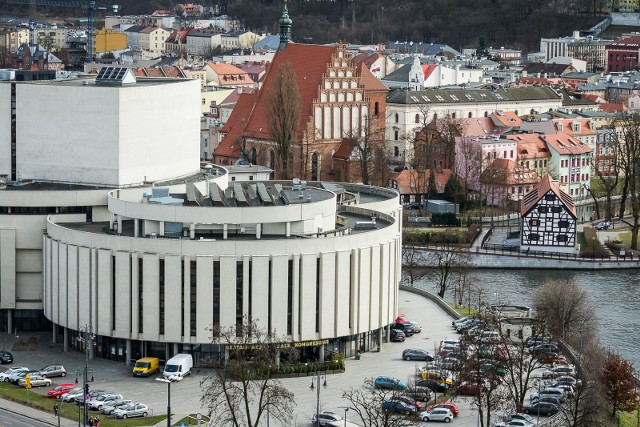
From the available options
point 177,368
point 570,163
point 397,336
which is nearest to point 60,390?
point 177,368

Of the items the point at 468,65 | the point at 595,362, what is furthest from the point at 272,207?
the point at 468,65

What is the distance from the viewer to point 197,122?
2980 inches

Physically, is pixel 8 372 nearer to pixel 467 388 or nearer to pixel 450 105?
pixel 467 388

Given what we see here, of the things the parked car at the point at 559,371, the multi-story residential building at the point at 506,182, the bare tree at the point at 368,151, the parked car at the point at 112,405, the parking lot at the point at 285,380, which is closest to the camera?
the parked car at the point at 112,405

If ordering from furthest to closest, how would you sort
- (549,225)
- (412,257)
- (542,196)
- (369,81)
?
(369,81), (549,225), (542,196), (412,257)

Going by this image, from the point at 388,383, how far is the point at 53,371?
32.5 feet

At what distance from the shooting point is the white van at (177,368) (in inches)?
2393

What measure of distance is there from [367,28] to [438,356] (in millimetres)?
133502

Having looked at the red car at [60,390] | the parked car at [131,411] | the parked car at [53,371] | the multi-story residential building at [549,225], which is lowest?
the parked car at [131,411]

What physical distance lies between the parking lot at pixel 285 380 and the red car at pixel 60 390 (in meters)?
0.68

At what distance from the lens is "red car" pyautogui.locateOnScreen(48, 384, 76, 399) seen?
58681 millimetres

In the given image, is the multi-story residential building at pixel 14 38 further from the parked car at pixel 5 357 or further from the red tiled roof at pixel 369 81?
the parked car at pixel 5 357

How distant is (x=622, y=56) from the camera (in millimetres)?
165875

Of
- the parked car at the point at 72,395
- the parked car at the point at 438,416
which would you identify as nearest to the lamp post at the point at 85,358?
the parked car at the point at 72,395
